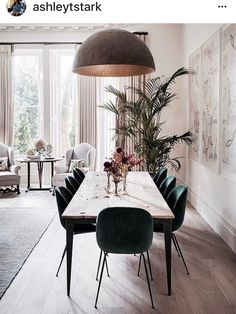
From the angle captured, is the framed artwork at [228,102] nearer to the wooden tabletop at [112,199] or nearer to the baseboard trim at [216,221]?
the baseboard trim at [216,221]

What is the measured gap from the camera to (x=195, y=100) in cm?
683

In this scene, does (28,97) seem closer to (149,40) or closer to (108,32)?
(149,40)

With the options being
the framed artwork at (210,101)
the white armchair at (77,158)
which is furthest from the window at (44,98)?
the framed artwork at (210,101)

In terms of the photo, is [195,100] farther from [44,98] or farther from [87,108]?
[44,98]

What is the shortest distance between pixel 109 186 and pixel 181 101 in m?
4.47

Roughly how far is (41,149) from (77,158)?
0.78 metres

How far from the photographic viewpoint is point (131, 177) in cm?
533

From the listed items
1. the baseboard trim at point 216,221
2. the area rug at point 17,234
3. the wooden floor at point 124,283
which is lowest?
the wooden floor at point 124,283

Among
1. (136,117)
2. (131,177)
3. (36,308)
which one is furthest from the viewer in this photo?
(136,117)

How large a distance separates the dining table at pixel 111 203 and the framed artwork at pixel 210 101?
1146 millimetres

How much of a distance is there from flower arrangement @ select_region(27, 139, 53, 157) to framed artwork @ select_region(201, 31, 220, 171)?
11.8 feet

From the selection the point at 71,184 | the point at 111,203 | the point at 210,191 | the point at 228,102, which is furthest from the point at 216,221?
the point at 111,203

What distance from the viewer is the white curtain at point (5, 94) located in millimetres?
8797
